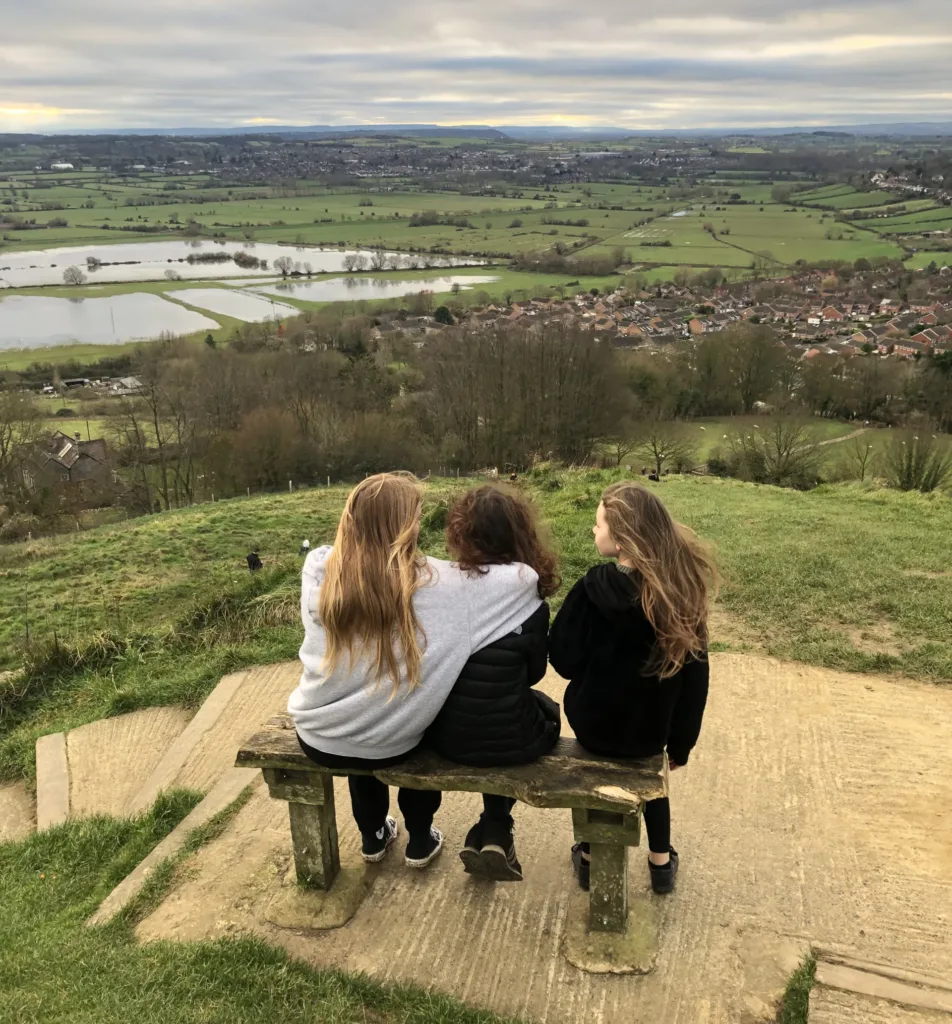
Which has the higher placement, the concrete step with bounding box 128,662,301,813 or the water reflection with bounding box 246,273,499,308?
the concrete step with bounding box 128,662,301,813

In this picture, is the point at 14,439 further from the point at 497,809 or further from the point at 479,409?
the point at 497,809

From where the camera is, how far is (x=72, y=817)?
4973mm

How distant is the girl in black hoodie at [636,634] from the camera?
2.83m

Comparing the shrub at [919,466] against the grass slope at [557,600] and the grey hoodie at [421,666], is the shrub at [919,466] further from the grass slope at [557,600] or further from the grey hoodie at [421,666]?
the grey hoodie at [421,666]

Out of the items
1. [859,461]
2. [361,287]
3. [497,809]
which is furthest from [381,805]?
[361,287]

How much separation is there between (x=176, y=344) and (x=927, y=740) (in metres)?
44.0

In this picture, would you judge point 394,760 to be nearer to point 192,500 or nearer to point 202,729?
point 202,729

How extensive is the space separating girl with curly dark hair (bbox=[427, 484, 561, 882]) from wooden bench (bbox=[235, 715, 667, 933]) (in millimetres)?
83

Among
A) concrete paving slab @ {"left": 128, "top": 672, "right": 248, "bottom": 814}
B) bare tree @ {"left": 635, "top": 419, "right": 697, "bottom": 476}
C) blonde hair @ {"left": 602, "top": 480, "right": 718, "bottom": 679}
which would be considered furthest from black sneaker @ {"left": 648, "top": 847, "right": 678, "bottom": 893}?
bare tree @ {"left": 635, "top": 419, "right": 697, "bottom": 476}

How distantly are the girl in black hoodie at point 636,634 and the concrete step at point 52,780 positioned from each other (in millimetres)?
3715

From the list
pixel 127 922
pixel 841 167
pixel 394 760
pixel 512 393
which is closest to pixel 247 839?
pixel 127 922

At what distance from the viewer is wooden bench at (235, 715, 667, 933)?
2998 mm

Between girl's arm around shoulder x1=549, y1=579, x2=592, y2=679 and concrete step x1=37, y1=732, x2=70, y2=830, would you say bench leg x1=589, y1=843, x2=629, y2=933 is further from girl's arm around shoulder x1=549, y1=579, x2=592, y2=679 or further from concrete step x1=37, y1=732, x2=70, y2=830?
concrete step x1=37, y1=732, x2=70, y2=830

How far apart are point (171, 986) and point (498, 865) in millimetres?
1325
